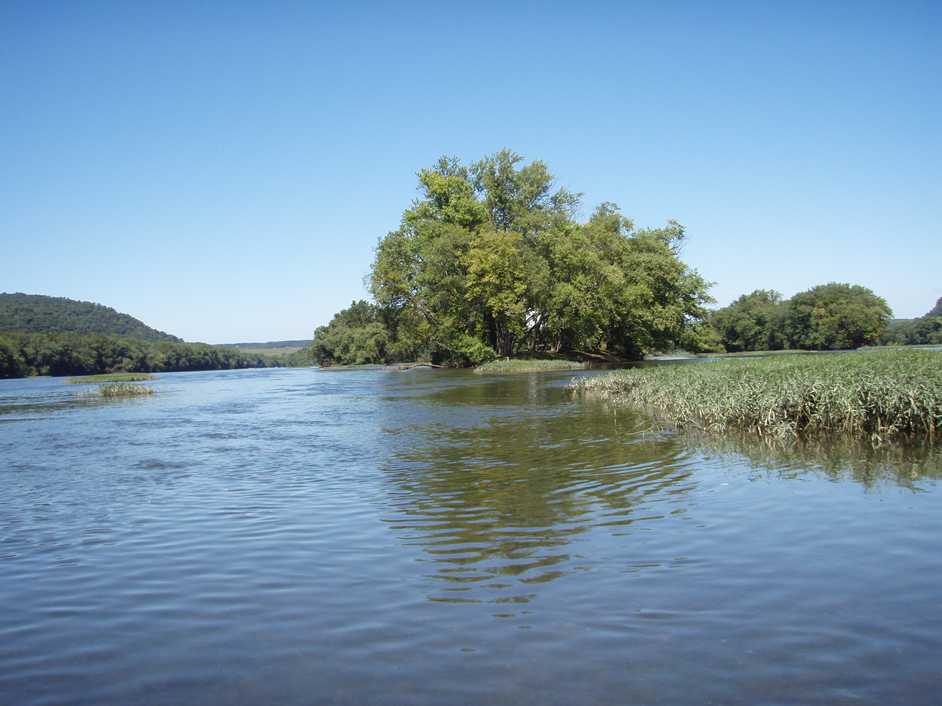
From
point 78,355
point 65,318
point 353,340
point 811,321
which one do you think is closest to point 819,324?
point 811,321

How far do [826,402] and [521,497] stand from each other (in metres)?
9.53

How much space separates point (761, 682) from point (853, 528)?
16.1 feet

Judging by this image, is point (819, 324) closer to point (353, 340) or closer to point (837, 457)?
point (353, 340)

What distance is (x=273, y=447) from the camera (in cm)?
1884

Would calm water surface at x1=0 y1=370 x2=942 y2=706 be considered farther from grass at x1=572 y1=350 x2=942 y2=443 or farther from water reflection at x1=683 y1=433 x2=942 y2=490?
grass at x1=572 y1=350 x2=942 y2=443

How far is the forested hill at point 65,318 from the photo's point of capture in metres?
132

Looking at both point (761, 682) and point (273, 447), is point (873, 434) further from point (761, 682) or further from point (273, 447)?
point (273, 447)

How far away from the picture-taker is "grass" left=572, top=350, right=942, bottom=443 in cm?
1588

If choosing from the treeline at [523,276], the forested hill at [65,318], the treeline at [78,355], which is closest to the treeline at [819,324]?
the treeline at [523,276]

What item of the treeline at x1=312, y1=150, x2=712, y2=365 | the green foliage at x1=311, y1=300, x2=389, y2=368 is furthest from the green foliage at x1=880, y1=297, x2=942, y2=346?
the green foliage at x1=311, y1=300, x2=389, y2=368

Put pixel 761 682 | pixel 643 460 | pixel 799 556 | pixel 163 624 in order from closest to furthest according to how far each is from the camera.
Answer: pixel 761 682 → pixel 163 624 → pixel 799 556 → pixel 643 460

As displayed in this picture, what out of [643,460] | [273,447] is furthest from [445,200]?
[643,460]

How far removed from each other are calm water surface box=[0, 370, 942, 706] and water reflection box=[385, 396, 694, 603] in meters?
0.06

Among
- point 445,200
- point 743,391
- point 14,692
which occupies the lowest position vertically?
point 14,692
